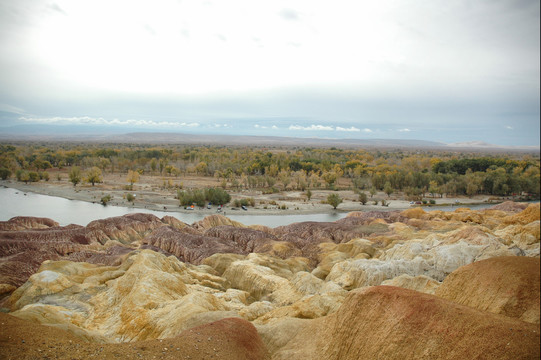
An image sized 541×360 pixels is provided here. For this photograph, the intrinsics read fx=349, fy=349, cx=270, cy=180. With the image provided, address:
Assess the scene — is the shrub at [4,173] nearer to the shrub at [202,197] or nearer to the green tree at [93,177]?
the green tree at [93,177]

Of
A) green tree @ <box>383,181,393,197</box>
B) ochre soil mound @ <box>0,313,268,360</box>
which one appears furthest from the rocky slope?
green tree @ <box>383,181,393,197</box>

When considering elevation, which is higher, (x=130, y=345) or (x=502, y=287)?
(x=502, y=287)

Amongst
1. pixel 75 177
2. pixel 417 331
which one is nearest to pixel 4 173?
pixel 75 177

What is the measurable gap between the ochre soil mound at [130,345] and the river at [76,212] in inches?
2040

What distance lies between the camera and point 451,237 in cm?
3244

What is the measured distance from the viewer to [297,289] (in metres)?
28.2

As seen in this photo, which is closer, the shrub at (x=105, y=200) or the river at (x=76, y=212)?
the river at (x=76, y=212)

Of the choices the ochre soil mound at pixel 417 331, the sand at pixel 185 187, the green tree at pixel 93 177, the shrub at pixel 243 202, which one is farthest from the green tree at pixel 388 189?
the ochre soil mound at pixel 417 331

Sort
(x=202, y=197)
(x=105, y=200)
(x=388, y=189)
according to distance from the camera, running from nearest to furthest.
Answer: (x=105, y=200) < (x=202, y=197) < (x=388, y=189)

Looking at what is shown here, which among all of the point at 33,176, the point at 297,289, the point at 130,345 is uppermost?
the point at 33,176

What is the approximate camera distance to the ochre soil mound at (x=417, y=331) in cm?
1144

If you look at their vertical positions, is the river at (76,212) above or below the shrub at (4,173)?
below

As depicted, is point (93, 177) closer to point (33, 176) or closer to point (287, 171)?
point (33, 176)

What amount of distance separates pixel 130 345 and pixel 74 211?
6440cm
